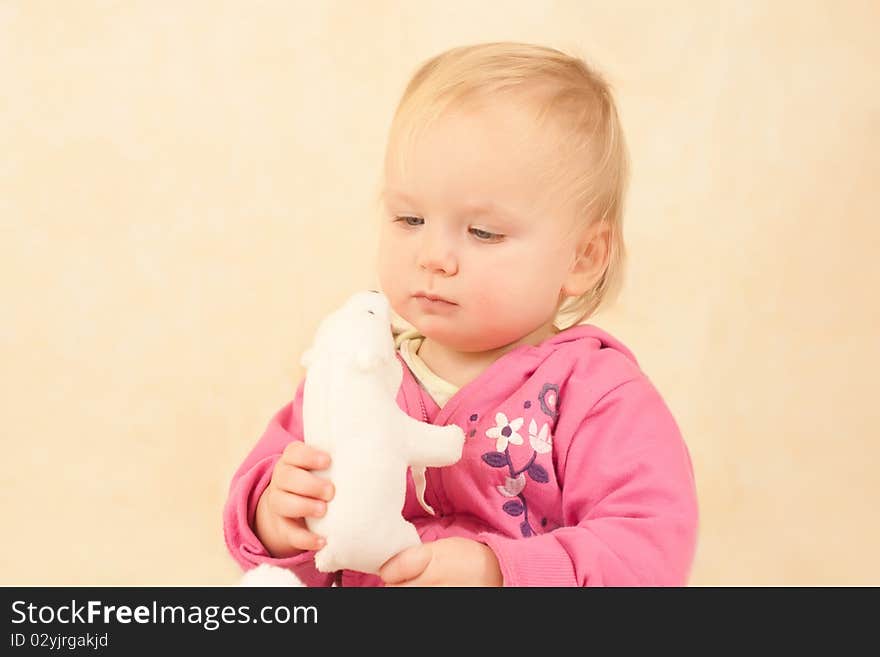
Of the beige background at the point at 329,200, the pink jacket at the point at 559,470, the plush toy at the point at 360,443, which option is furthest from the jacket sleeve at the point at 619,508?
the beige background at the point at 329,200

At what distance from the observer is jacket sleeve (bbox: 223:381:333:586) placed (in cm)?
113

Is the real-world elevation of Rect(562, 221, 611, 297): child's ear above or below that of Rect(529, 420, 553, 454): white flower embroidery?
above

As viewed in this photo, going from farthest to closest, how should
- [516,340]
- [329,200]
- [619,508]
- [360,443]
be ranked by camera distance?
[329,200], [516,340], [619,508], [360,443]

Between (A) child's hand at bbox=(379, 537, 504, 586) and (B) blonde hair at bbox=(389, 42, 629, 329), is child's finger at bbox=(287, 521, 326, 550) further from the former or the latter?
(B) blonde hair at bbox=(389, 42, 629, 329)

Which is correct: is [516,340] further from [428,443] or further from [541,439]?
[428,443]

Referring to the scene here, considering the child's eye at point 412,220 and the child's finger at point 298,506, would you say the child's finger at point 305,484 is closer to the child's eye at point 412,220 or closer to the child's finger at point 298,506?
the child's finger at point 298,506

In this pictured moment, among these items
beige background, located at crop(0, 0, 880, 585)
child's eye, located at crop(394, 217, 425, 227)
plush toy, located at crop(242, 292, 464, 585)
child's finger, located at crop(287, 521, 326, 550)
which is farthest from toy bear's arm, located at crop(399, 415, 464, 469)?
beige background, located at crop(0, 0, 880, 585)

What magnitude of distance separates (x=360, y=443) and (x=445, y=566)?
136mm

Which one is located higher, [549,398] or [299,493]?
[549,398]

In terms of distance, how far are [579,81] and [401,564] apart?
0.55 meters

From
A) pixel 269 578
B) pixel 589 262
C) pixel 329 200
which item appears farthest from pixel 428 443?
pixel 329 200

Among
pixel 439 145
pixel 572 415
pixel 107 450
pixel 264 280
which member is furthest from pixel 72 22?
pixel 572 415

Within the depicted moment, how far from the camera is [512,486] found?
1.16 metres

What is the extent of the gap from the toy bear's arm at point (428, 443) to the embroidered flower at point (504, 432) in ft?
0.40
